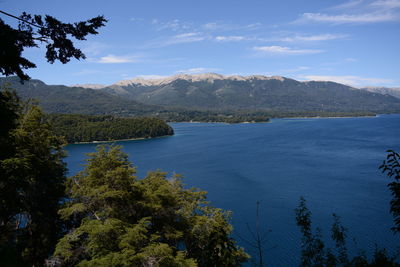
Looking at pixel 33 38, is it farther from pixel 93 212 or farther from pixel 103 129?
pixel 103 129

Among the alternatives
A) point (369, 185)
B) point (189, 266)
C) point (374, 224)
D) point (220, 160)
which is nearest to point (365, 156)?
point (369, 185)

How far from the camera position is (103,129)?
95.8 m

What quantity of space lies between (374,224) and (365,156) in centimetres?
3355

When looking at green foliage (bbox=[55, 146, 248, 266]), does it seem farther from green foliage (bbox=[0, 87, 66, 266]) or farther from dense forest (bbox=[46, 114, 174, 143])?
dense forest (bbox=[46, 114, 174, 143])

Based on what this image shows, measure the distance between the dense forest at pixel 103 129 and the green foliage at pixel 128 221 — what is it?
7579cm

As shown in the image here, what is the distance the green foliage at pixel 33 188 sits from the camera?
43.3ft

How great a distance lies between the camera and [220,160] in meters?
58.2

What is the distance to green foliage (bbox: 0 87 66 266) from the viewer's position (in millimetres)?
13211

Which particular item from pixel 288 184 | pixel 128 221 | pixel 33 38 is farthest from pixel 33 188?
pixel 288 184

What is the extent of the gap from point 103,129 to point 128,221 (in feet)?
285

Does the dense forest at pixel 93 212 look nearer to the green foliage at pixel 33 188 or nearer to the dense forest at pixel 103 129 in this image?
the green foliage at pixel 33 188

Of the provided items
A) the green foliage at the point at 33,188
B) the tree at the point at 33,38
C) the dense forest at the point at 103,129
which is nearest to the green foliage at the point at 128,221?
the green foliage at the point at 33,188

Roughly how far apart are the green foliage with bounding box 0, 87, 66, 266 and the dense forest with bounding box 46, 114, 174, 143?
241 feet

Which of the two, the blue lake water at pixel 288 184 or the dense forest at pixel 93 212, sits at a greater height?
the dense forest at pixel 93 212
